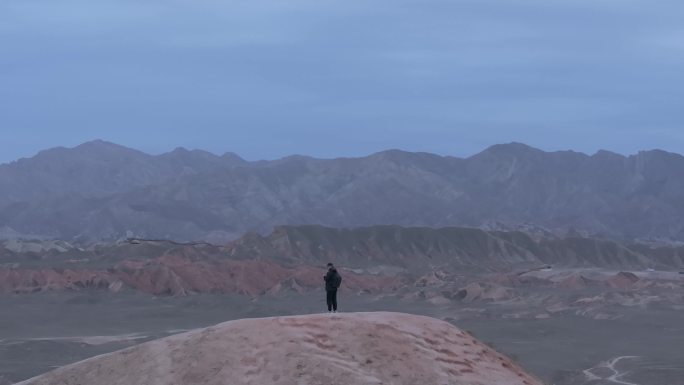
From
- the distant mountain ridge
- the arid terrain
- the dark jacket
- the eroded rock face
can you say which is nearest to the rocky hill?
the arid terrain

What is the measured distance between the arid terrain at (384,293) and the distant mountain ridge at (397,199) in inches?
1658

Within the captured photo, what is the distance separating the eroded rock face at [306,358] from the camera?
32.9ft

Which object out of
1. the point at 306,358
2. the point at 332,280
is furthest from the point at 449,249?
the point at 306,358

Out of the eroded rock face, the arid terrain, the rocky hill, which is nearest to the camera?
the eroded rock face

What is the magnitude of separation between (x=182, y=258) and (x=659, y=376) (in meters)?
44.3

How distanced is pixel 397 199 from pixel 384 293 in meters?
93.7

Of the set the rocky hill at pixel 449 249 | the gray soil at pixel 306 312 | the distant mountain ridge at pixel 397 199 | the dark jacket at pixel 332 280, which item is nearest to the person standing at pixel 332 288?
the dark jacket at pixel 332 280

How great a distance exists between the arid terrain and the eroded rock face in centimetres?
1878

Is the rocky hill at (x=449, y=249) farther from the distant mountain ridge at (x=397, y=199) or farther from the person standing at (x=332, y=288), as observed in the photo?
the person standing at (x=332, y=288)

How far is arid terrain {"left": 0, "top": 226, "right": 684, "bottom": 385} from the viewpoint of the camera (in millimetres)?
36625

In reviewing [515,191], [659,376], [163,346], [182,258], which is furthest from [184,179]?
[163,346]

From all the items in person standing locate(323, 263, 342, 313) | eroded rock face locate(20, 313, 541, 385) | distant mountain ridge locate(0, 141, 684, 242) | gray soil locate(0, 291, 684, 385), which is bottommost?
gray soil locate(0, 291, 684, 385)

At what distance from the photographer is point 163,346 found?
10.8m

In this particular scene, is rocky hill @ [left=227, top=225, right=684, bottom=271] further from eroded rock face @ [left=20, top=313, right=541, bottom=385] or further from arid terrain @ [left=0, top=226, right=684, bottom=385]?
eroded rock face @ [left=20, top=313, right=541, bottom=385]
